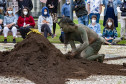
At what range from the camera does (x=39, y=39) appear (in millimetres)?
7469

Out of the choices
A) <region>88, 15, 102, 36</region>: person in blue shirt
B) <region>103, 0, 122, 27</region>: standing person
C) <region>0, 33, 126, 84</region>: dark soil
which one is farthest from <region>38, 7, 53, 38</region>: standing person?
<region>0, 33, 126, 84</region>: dark soil

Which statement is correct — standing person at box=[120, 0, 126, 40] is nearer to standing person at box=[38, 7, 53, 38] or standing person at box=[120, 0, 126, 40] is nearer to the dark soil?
standing person at box=[38, 7, 53, 38]

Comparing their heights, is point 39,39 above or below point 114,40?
above

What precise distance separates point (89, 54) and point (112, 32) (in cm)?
515

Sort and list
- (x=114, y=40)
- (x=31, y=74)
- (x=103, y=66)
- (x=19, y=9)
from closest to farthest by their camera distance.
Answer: (x=31, y=74)
(x=103, y=66)
(x=114, y=40)
(x=19, y=9)

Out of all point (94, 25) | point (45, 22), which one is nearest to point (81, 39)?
point (94, 25)

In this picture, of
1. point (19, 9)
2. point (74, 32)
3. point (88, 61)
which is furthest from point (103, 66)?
point (19, 9)

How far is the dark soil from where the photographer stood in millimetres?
6277

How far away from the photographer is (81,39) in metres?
7.52

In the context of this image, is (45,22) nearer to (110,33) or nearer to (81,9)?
(81,9)

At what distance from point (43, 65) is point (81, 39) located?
1.23 m

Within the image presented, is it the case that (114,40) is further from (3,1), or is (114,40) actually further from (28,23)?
(3,1)

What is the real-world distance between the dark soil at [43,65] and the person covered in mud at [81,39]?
0.26 meters

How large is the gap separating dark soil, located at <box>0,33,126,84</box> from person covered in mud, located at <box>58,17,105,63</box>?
0.85 feet
